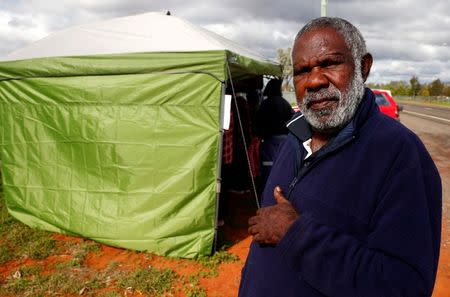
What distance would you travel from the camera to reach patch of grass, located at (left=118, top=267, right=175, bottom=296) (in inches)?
136

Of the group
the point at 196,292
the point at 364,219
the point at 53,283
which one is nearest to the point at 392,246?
the point at 364,219

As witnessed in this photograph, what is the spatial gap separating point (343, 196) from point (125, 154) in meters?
3.46

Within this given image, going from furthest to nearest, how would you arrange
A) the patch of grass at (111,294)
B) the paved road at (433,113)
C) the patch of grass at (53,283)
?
the paved road at (433,113) → the patch of grass at (53,283) → the patch of grass at (111,294)

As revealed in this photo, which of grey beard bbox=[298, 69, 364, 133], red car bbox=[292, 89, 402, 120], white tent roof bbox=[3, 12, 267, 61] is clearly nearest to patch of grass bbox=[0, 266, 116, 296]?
white tent roof bbox=[3, 12, 267, 61]

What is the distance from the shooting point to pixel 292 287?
3.94ft

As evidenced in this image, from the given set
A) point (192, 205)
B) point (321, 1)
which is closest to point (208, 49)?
point (192, 205)

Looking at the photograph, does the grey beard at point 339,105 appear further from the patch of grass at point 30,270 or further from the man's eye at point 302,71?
the patch of grass at point 30,270

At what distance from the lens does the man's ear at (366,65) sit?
1.30 metres

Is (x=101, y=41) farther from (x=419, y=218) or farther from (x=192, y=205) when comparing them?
(x=419, y=218)

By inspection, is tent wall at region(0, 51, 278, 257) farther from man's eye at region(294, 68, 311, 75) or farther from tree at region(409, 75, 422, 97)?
tree at region(409, 75, 422, 97)

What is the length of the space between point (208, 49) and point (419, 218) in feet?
10.6

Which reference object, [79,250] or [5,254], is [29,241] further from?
[79,250]

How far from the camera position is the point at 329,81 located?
4.15 ft

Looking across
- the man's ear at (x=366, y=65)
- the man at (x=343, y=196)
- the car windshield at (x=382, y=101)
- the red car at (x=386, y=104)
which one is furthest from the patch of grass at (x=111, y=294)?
the car windshield at (x=382, y=101)
